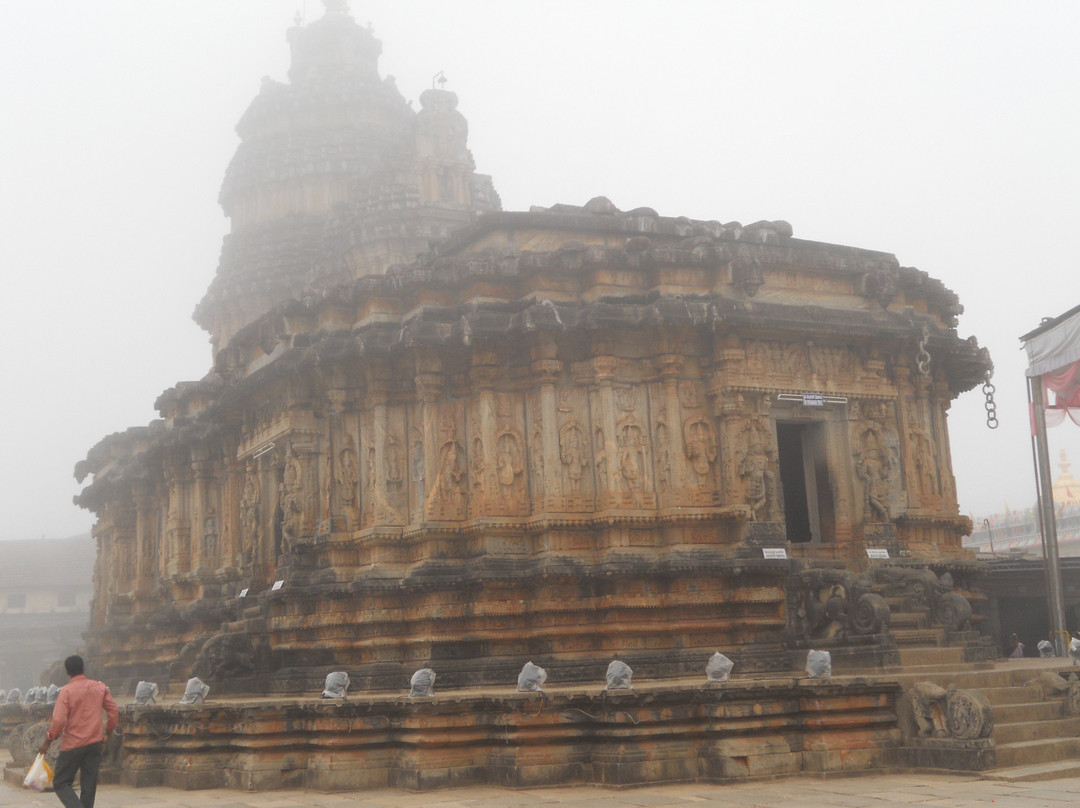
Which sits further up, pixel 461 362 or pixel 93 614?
pixel 461 362

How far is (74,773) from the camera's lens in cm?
1089

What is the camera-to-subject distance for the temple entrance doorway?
757 inches

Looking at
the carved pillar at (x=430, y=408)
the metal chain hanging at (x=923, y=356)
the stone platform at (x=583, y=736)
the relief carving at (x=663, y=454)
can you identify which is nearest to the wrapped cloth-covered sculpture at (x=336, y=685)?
the stone platform at (x=583, y=736)

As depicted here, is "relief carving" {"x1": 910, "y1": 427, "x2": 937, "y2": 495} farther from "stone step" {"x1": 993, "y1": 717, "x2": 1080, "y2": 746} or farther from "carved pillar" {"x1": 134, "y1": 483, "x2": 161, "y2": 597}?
"carved pillar" {"x1": 134, "y1": 483, "x2": 161, "y2": 597}

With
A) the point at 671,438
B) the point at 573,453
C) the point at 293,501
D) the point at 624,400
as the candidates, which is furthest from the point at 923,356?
the point at 293,501

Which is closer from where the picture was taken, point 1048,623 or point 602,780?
point 602,780

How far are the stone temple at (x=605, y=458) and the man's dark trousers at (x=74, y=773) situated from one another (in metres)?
6.72

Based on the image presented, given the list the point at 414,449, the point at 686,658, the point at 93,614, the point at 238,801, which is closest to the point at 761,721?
the point at 686,658

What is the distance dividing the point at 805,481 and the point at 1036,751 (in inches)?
273

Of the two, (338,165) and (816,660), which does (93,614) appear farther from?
(816,660)

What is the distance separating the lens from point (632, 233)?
782 inches

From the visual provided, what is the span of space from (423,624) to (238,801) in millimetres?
4902

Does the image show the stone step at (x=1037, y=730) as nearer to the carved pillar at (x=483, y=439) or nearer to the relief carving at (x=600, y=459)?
the relief carving at (x=600, y=459)

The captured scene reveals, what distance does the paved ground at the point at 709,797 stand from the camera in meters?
11.0
